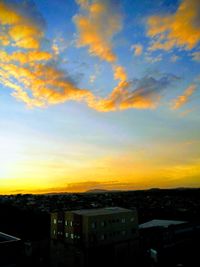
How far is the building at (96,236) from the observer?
Result: 165 feet

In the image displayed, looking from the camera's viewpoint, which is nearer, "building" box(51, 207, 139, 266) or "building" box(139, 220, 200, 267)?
"building" box(139, 220, 200, 267)

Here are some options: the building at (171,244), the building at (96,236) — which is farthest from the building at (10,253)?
the building at (171,244)

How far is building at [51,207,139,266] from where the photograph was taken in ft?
165

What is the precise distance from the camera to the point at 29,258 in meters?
58.4

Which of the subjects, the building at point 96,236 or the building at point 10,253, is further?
the building at point 96,236

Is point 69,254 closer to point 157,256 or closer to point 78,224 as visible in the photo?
point 78,224

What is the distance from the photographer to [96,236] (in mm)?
51094

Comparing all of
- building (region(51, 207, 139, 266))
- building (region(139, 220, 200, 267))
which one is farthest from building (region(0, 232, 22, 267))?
building (region(139, 220, 200, 267))

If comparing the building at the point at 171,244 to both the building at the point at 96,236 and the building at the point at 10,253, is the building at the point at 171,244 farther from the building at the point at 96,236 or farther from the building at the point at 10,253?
the building at the point at 10,253

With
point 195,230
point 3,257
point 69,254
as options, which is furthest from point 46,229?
point 3,257

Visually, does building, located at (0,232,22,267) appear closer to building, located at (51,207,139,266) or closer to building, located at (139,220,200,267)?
building, located at (51,207,139,266)

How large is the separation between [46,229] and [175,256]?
5247 cm

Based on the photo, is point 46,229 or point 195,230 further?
point 46,229

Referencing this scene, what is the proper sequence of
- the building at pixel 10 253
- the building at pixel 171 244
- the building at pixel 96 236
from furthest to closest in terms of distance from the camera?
the building at pixel 96 236 < the building at pixel 171 244 < the building at pixel 10 253
